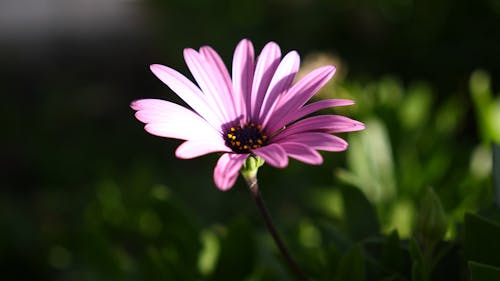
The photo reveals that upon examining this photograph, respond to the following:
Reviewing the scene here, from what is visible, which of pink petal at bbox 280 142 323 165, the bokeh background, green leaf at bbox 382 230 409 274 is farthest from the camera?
the bokeh background

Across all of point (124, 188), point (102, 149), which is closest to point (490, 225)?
point (124, 188)

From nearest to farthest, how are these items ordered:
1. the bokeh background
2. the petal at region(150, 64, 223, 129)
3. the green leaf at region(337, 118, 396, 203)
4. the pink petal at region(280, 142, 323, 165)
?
the pink petal at region(280, 142, 323, 165), the petal at region(150, 64, 223, 129), the bokeh background, the green leaf at region(337, 118, 396, 203)

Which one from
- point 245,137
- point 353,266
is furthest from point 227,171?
point 353,266

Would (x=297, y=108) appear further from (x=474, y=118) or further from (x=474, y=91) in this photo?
(x=474, y=118)

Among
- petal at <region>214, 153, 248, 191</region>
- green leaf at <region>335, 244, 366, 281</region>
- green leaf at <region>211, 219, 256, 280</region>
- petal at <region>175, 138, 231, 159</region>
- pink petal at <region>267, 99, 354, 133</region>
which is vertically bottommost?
green leaf at <region>335, 244, 366, 281</region>

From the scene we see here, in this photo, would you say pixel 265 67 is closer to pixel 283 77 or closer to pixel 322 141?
pixel 283 77

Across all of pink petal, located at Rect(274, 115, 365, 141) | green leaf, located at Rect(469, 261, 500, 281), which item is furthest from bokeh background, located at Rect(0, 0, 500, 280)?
pink petal, located at Rect(274, 115, 365, 141)

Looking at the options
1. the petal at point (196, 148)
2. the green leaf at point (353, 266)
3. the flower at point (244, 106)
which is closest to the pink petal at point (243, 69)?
the flower at point (244, 106)

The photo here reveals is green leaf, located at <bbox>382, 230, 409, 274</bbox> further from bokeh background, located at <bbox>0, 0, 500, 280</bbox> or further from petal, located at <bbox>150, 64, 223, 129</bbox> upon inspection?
petal, located at <bbox>150, 64, 223, 129</bbox>
